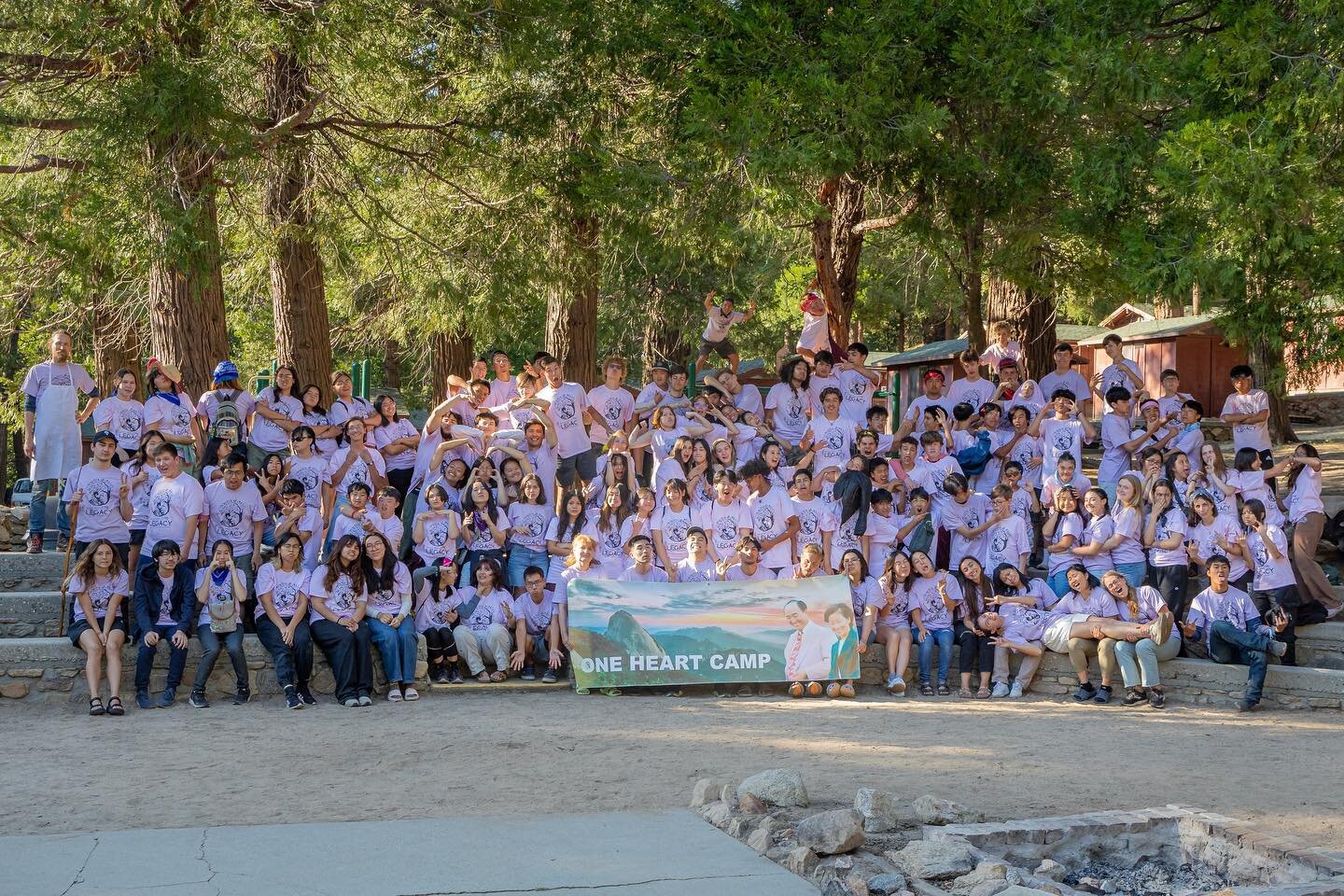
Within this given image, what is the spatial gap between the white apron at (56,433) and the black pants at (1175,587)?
9464 millimetres

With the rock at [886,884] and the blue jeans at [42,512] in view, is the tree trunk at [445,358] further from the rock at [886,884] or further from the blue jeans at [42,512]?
the rock at [886,884]

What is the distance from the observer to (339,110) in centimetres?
1351

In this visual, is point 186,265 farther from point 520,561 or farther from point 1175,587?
point 1175,587

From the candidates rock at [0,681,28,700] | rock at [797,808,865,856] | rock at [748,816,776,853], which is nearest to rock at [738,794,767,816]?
rock at [748,816,776,853]

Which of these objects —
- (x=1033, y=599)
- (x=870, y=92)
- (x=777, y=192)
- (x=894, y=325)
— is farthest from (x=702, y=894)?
(x=894, y=325)

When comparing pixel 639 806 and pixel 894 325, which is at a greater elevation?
pixel 894 325

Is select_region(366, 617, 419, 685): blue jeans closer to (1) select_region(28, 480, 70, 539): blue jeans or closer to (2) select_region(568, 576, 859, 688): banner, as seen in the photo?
(2) select_region(568, 576, 859, 688): banner

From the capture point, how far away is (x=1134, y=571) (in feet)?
34.6

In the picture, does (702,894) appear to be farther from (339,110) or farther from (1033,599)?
(339,110)

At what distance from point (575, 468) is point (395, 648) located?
10.1 ft

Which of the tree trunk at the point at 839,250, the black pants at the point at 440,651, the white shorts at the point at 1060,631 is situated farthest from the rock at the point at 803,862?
the tree trunk at the point at 839,250

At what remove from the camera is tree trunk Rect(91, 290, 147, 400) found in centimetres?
1426

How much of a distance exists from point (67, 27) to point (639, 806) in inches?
308

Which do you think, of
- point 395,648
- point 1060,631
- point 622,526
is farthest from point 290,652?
point 1060,631
